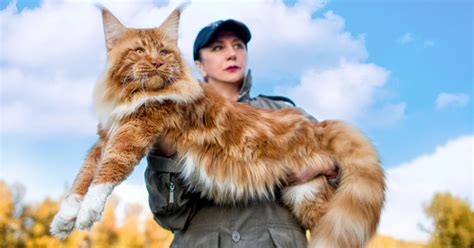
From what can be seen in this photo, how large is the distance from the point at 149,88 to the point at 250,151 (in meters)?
0.66

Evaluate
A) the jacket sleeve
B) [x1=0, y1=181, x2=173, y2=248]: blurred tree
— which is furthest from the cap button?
[x1=0, y1=181, x2=173, y2=248]: blurred tree

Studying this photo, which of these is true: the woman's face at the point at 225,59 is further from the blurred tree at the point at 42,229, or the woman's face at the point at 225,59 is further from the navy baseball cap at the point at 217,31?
the blurred tree at the point at 42,229

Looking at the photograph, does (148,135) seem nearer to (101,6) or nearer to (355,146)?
(101,6)

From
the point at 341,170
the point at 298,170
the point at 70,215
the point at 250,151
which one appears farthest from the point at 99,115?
the point at 341,170

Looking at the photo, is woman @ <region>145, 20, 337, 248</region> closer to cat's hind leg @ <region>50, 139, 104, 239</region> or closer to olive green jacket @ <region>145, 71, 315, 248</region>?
olive green jacket @ <region>145, 71, 315, 248</region>

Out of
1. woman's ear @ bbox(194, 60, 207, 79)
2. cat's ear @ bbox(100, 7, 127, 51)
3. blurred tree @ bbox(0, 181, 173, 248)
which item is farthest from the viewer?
blurred tree @ bbox(0, 181, 173, 248)

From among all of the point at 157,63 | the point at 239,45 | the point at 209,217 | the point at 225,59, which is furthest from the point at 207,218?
the point at 239,45

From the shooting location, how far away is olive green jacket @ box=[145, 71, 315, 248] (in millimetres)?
2496

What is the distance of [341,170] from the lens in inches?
111

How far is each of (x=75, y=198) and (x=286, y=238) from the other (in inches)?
44.6

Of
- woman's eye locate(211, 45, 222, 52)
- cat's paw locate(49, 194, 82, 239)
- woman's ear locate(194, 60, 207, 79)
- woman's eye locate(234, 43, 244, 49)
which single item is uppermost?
woman's eye locate(234, 43, 244, 49)

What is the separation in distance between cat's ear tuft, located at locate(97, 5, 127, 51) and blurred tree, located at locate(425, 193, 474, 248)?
627 inches

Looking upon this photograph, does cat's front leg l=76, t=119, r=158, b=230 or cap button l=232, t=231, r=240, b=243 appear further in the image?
cap button l=232, t=231, r=240, b=243

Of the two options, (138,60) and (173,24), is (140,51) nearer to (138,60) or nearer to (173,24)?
(138,60)
